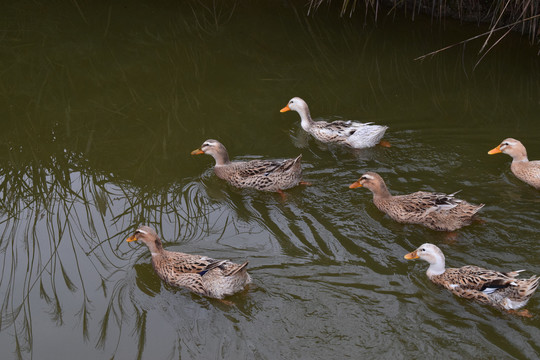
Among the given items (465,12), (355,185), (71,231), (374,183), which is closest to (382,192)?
(374,183)

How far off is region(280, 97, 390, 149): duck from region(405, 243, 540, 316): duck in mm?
2544

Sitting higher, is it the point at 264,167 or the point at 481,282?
the point at 264,167

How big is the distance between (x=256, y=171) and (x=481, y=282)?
3.11m

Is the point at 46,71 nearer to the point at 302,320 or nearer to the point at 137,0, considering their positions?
the point at 137,0

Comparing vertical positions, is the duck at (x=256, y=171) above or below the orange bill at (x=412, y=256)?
above

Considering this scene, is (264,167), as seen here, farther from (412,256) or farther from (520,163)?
(520,163)

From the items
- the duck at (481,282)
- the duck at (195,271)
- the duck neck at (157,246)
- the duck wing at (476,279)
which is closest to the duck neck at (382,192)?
the duck at (481,282)

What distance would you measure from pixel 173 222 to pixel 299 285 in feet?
5.94

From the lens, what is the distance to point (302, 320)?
5.95 metres

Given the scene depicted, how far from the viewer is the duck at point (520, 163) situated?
800 cm

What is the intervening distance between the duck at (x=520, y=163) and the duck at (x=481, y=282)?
2193mm

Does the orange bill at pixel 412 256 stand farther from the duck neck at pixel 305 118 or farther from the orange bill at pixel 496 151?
the duck neck at pixel 305 118

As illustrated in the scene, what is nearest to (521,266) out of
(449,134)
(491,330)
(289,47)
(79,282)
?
(491,330)

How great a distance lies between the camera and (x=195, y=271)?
251 inches
